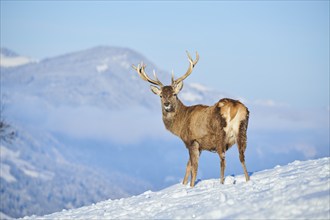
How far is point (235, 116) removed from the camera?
19.1m

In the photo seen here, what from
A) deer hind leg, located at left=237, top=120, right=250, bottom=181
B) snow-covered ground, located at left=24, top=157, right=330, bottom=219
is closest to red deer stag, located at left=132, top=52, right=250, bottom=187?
deer hind leg, located at left=237, top=120, right=250, bottom=181

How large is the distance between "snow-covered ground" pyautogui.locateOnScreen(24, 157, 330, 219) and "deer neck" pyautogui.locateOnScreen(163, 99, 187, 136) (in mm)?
2063

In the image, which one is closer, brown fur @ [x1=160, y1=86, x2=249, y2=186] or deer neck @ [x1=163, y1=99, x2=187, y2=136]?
brown fur @ [x1=160, y1=86, x2=249, y2=186]

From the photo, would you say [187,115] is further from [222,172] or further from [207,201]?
[207,201]

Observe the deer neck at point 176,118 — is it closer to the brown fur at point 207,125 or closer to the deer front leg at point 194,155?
the brown fur at point 207,125

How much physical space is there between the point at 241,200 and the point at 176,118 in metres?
7.28

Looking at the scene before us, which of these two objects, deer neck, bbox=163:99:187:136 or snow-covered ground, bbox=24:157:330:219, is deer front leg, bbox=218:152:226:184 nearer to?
snow-covered ground, bbox=24:157:330:219

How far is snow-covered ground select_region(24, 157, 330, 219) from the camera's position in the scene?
13734 mm

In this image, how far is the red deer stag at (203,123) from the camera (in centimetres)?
1914

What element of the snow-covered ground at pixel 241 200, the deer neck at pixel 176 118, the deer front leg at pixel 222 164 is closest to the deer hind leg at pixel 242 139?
the deer front leg at pixel 222 164

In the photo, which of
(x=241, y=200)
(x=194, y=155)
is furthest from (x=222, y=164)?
(x=241, y=200)

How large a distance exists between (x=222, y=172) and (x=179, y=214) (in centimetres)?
429

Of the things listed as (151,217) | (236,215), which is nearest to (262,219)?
(236,215)

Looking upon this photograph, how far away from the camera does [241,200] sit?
15516 mm
